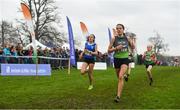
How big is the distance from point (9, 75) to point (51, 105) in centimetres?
1340

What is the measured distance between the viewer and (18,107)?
11180 millimetres

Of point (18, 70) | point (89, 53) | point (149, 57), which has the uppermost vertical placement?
point (89, 53)

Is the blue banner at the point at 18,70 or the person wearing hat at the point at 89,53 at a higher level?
the person wearing hat at the point at 89,53

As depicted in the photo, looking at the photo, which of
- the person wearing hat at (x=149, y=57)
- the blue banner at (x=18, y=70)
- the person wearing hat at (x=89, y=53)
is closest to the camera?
the person wearing hat at (x=89, y=53)

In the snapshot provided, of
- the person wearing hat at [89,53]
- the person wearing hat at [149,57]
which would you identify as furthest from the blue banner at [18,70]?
the person wearing hat at [89,53]

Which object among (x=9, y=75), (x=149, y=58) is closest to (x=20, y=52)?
(x=9, y=75)

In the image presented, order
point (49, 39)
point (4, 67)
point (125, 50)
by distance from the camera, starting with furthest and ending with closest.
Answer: point (49, 39)
point (4, 67)
point (125, 50)

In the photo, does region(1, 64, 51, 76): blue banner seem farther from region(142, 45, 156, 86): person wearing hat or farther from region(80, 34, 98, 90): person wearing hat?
region(80, 34, 98, 90): person wearing hat

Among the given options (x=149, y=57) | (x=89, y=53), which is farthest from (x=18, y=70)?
(x=89, y=53)

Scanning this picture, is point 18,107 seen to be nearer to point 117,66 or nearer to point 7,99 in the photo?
point 7,99

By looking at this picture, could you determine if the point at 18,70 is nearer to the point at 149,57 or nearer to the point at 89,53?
the point at 149,57

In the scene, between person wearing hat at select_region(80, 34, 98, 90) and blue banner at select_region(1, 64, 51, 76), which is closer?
person wearing hat at select_region(80, 34, 98, 90)

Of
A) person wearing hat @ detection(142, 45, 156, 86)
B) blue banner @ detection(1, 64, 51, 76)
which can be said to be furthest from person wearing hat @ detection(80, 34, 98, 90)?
blue banner @ detection(1, 64, 51, 76)

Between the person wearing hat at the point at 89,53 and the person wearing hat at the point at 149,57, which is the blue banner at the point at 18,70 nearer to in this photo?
the person wearing hat at the point at 149,57
